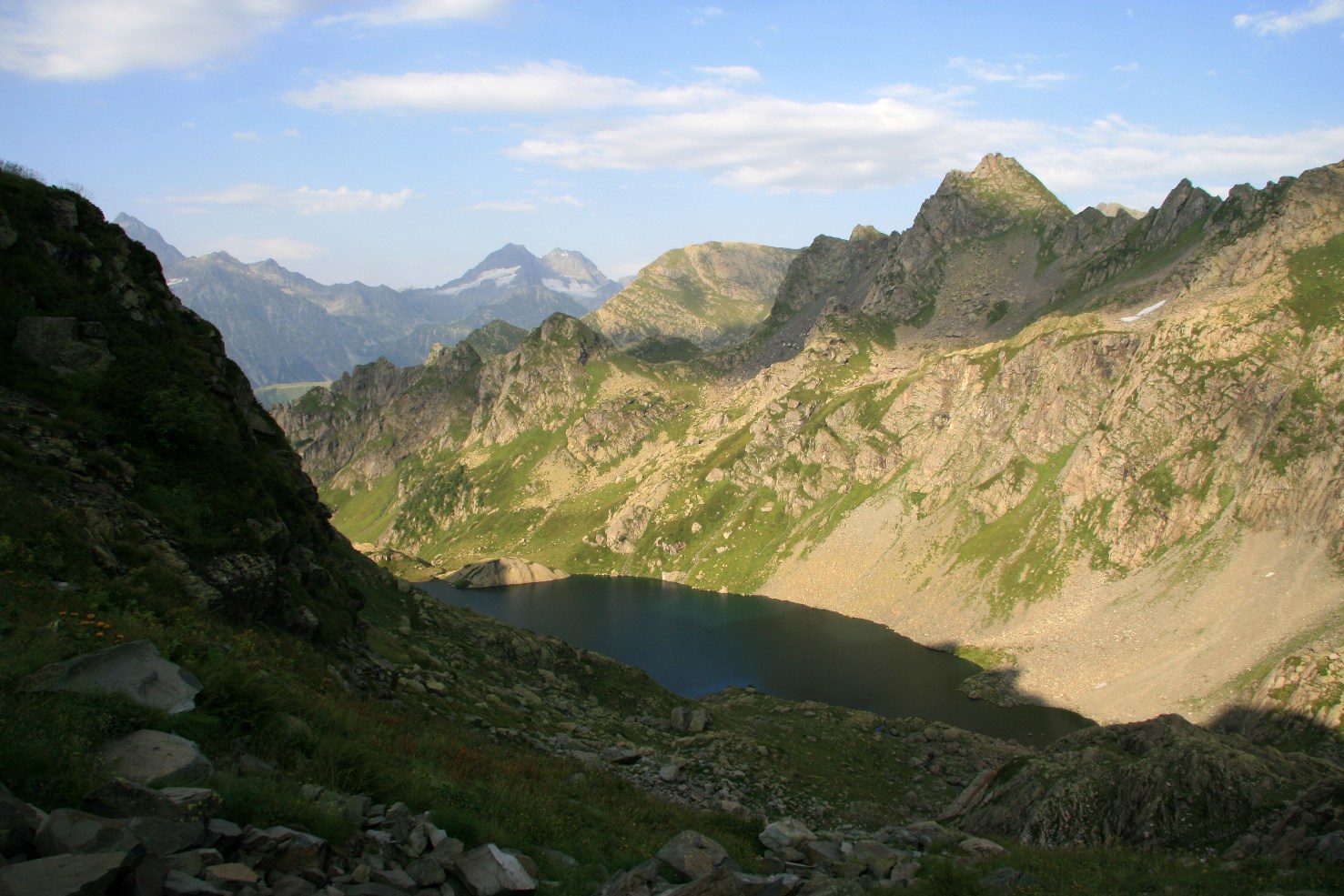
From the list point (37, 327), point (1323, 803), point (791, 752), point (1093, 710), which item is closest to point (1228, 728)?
point (1093, 710)

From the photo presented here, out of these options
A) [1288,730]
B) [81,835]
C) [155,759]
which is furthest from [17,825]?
[1288,730]

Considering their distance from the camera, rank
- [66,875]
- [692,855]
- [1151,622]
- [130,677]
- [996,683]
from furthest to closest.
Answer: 1. [996,683]
2. [1151,622]
3. [692,855]
4. [130,677]
5. [66,875]

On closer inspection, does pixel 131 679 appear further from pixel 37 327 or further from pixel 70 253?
pixel 70 253

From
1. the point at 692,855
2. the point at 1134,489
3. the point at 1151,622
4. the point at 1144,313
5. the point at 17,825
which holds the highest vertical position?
the point at 1144,313

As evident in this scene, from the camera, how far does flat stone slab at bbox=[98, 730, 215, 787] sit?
11.6m

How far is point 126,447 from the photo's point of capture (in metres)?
25.1

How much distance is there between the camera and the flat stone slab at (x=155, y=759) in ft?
38.1

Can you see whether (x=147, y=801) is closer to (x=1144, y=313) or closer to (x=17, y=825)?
(x=17, y=825)

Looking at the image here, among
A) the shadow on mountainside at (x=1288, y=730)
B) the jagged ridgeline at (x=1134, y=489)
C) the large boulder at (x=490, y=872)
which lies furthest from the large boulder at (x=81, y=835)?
the jagged ridgeline at (x=1134, y=489)

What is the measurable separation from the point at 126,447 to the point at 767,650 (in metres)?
117

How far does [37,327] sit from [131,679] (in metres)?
20.6

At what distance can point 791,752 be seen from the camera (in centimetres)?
4897

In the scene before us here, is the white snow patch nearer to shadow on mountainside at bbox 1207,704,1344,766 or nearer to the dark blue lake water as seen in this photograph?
the dark blue lake water

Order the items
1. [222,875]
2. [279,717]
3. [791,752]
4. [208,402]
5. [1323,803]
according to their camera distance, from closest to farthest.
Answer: [222,875], [279,717], [1323,803], [208,402], [791,752]
